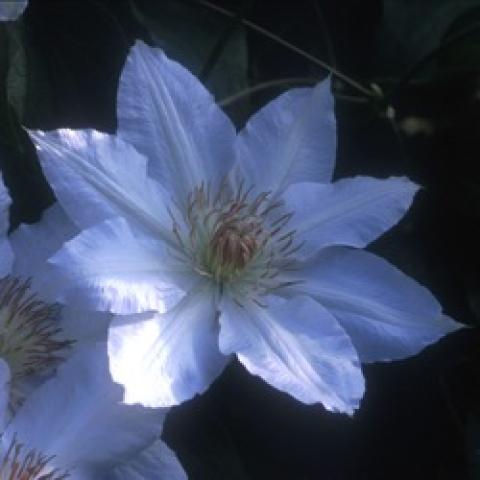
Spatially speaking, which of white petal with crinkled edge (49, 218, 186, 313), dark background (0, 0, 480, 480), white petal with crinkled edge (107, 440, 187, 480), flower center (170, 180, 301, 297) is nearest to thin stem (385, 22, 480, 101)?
dark background (0, 0, 480, 480)

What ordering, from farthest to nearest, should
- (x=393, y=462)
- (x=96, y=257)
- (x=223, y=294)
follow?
(x=393, y=462) < (x=223, y=294) < (x=96, y=257)

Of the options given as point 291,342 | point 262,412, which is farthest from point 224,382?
point 291,342

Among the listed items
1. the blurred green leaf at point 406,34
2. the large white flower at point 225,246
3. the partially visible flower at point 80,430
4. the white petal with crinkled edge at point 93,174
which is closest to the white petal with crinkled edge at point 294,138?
the large white flower at point 225,246

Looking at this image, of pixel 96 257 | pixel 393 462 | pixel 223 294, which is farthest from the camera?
pixel 393 462

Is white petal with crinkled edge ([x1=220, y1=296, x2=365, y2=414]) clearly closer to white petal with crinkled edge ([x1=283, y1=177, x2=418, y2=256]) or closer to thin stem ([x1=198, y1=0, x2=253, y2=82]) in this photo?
white petal with crinkled edge ([x1=283, y1=177, x2=418, y2=256])

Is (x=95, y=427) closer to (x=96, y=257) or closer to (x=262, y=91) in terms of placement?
(x=96, y=257)
